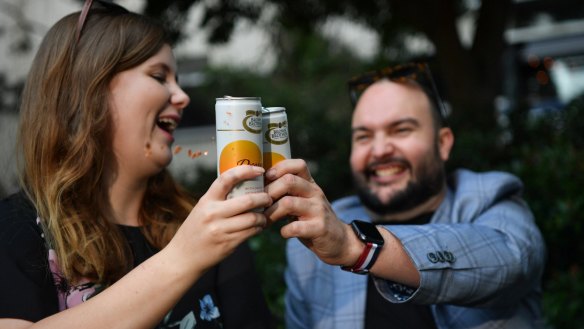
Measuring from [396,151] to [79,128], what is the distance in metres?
1.37

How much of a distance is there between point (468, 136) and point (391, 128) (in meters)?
1.97

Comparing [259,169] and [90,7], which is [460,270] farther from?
[90,7]

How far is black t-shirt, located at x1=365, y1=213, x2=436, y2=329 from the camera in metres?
2.33

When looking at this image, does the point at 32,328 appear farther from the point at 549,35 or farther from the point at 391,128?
the point at 549,35

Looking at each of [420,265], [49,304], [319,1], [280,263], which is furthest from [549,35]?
[49,304]

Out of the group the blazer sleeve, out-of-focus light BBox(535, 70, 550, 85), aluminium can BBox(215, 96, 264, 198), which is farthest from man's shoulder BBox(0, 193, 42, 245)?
out-of-focus light BBox(535, 70, 550, 85)

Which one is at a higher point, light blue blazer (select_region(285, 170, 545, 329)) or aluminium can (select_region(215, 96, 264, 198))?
aluminium can (select_region(215, 96, 264, 198))

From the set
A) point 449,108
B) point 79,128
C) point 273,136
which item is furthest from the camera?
point 449,108

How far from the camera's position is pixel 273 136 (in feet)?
5.30

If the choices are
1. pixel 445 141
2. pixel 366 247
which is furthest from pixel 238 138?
pixel 445 141

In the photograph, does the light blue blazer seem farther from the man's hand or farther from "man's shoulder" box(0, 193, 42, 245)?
"man's shoulder" box(0, 193, 42, 245)

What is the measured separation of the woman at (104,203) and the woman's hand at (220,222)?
0.06 ft

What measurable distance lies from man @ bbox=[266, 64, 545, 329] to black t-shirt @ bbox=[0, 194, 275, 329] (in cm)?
36

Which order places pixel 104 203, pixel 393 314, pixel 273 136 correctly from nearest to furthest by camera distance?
pixel 273 136 < pixel 104 203 < pixel 393 314
